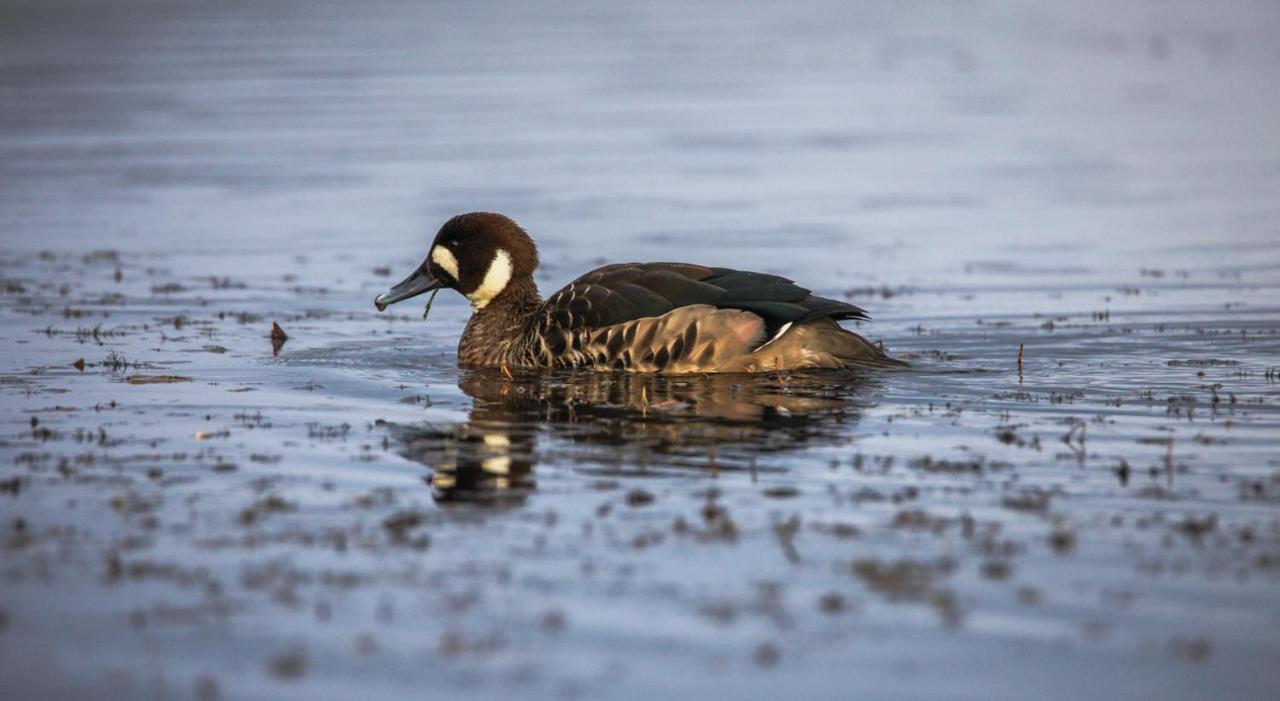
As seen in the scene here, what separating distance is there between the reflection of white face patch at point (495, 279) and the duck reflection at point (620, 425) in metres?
0.96

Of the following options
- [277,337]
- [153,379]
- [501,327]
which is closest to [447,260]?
[501,327]

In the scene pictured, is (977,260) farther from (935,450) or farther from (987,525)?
(987,525)

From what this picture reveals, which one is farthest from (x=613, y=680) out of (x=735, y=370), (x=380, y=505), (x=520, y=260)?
(x=520, y=260)

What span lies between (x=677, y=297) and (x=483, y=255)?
196cm

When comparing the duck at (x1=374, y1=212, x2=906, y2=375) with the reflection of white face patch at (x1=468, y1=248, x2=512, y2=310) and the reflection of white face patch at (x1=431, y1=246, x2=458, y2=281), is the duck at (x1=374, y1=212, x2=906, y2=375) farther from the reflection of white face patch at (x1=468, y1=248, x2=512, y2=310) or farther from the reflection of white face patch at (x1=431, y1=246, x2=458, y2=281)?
the reflection of white face patch at (x1=431, y1=246, x2=458, y2=281)

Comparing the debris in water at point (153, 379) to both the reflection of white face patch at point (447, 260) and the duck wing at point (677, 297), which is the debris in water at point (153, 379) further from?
the duck wing at point (677, 297)

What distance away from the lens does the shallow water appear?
Result: 610 centimetres

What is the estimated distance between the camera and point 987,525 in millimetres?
7367

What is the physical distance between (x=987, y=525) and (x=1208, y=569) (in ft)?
3.34

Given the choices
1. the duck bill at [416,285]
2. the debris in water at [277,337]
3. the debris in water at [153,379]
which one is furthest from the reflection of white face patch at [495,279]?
the debris in water at [153,379]

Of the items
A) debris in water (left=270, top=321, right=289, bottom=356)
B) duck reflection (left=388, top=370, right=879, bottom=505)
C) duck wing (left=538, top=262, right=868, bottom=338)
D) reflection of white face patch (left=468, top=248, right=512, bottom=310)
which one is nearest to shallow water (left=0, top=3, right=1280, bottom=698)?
duck reflection (left=388, top=370, right=879, bottom=505)

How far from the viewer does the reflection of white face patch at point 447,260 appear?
1309 cm

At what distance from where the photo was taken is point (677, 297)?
464 inches

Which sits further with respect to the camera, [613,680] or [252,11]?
[252,11]
